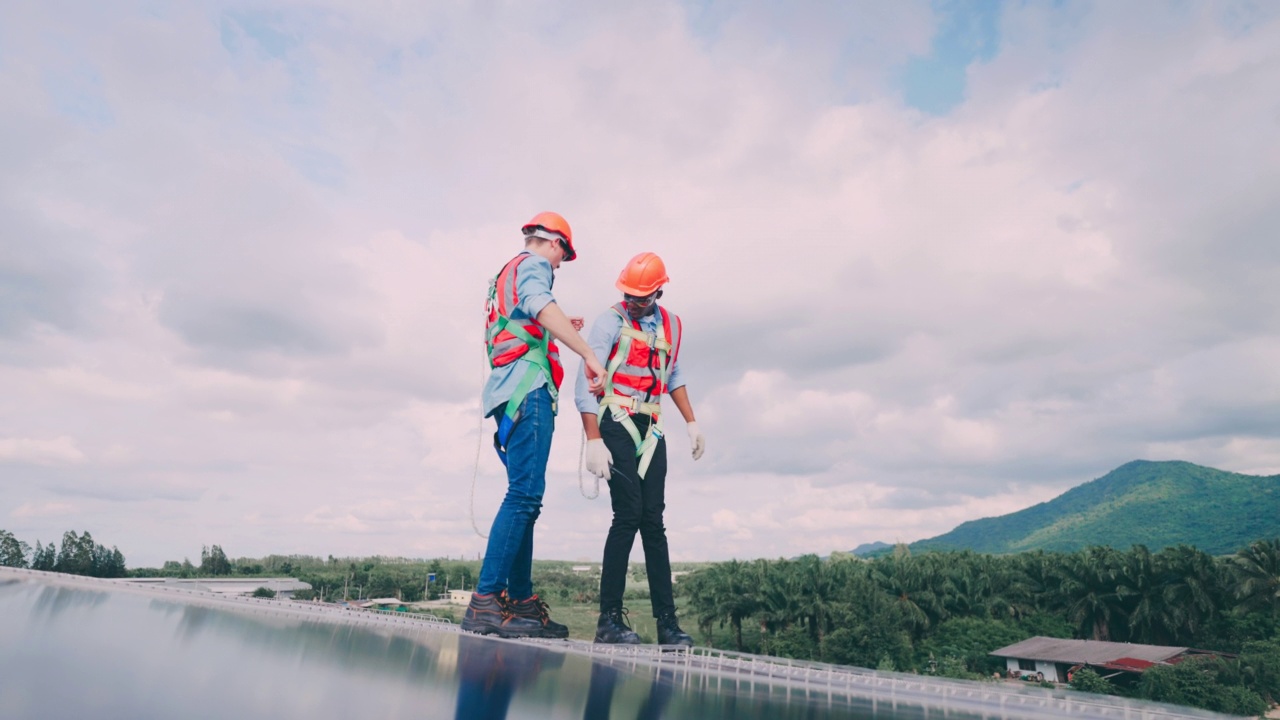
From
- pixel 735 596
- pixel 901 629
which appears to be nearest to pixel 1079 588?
pixel 901 629

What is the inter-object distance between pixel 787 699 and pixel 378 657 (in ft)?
5.75

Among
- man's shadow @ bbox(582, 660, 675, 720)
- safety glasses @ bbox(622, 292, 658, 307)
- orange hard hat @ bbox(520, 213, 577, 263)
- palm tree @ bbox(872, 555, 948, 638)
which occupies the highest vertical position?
orange hard hat @ bbox(520, 213, 577, 263)

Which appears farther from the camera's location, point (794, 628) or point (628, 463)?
point (794, 628)

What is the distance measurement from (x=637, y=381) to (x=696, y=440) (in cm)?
102

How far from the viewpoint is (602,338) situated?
5422mm

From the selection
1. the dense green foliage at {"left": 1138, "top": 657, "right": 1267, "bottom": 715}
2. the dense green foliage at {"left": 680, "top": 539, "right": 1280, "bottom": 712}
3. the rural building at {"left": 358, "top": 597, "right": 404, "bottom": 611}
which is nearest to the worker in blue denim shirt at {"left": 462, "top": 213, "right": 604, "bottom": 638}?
the rural building at {"left": 358, "top": 597, "right": 404, "bottom": 611}

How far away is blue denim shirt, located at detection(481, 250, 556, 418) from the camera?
485 cm

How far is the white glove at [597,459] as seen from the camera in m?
5.09

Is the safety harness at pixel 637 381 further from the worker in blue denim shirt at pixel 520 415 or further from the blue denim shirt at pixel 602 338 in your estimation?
the worker in blue denim shirt at pixel 520 415

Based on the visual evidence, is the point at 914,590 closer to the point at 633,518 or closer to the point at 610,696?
the point at 633,518

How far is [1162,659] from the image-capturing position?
48.7m

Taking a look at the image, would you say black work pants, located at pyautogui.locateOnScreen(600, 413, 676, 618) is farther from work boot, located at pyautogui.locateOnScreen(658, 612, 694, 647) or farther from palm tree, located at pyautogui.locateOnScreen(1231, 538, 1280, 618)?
palm tree, located at pyautogui.locateOnScreen(1231, 538, 1280, 618)

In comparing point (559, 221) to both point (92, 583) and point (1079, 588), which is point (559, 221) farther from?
point (1079, 588)

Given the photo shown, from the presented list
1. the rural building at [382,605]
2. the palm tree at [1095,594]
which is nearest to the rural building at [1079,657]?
the palm tree at [1095,594]
